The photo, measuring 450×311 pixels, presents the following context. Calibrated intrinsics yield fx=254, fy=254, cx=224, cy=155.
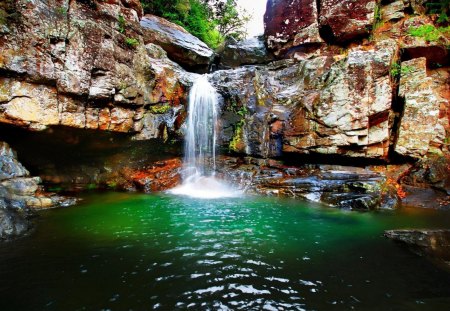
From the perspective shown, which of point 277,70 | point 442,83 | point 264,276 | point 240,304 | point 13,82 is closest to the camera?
Answer: point 240,304

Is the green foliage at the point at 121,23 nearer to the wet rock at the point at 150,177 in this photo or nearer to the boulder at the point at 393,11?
the wet rock at the point at 150,177

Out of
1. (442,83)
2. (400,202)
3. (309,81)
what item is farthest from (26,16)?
(442,83)

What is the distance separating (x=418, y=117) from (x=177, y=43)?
14066mm

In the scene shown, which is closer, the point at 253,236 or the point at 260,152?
the point at 253,236

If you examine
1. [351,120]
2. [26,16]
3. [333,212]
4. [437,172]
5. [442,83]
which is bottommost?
[333,212]

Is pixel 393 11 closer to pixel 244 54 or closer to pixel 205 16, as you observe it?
pixel 244 54

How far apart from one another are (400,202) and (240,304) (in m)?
9.47

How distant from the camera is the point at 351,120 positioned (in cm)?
1144

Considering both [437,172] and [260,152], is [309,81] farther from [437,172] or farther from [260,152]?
[437,172]

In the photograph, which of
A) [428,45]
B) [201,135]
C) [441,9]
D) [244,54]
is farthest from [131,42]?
[441,9]

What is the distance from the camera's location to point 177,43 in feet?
54.6

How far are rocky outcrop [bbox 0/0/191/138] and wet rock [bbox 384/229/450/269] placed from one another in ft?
35.6

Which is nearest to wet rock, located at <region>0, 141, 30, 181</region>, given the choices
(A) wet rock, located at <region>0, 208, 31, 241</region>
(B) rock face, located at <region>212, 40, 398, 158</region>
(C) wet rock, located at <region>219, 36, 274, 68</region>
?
(A) wet rock, located at <region>0, 208, 31, 241</region>

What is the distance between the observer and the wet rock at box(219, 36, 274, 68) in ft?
59.0
